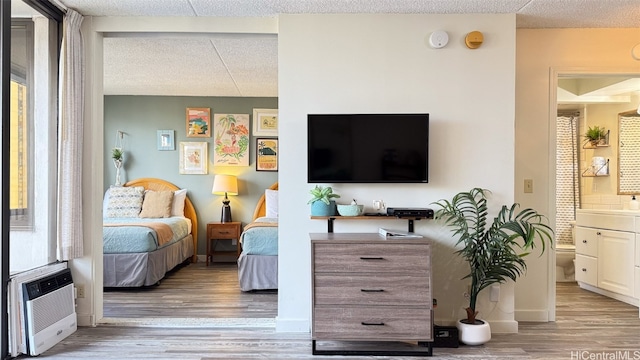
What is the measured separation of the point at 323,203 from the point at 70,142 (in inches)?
73.6

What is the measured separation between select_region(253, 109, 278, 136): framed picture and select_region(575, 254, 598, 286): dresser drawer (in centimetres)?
410

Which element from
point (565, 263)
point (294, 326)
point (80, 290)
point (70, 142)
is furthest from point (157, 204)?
point (565, 263)

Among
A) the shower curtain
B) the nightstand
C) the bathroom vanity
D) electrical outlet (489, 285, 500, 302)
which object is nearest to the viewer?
electrical outlet (489, 285, 500, 302)

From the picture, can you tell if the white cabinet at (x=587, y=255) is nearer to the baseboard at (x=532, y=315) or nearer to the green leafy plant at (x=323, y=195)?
the baseboard at (x=532, y=315)

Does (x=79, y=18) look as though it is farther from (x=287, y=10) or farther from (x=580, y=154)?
(x=580, y=154)

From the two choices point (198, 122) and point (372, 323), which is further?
point (198, 122)

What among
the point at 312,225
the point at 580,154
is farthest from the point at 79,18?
the point at 580,154

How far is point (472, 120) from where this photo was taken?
339 cm

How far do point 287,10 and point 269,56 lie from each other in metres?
1.28

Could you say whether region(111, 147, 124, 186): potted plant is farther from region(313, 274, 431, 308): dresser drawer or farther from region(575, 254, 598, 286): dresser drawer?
region(575, 254, 598, 286): dresser drawer

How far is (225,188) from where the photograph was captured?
6.28 metres

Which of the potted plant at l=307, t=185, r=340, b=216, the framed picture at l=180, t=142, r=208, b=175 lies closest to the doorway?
the potted plant at l=307, t=185, r=340, b=216

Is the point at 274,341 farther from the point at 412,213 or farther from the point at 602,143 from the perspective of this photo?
the point at 602,143

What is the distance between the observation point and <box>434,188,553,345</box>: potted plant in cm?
310
